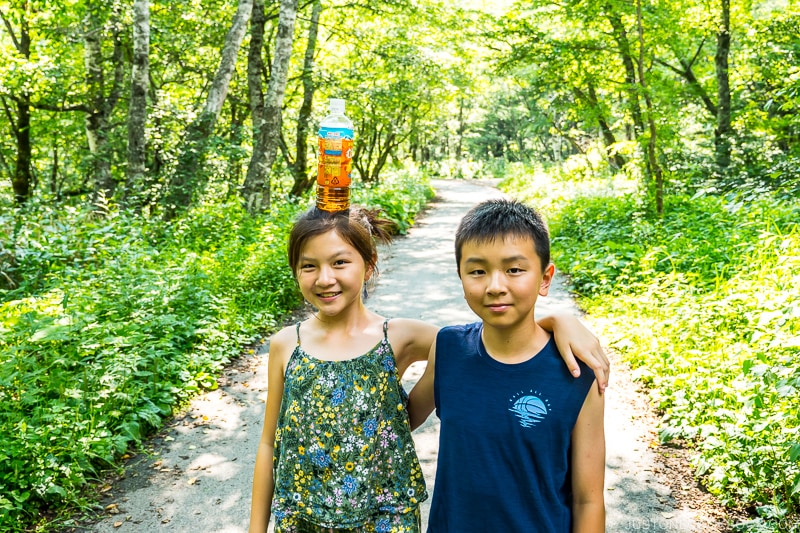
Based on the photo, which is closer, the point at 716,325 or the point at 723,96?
the point at 716,325

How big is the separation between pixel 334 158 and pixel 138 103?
10043mm

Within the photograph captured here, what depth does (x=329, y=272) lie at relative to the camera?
77.5 inches

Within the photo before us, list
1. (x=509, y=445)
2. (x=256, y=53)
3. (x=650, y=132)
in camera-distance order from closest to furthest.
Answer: (x=509, y=445), (x=650, y=132), (x=256, y=53)

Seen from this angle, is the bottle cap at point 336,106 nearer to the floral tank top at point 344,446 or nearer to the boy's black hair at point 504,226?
the boy's black hair at point 504,226

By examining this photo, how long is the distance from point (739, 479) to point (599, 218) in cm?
936

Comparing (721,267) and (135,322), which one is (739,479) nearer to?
(721,267)

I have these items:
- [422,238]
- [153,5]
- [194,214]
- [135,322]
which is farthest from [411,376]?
[153,5]

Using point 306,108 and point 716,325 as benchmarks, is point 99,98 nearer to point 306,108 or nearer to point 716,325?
point 306,108

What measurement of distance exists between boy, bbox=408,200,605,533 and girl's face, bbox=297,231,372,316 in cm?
39

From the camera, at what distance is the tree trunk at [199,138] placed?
11.0 m

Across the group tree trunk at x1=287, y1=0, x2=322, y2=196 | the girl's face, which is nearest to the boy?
the girl's face

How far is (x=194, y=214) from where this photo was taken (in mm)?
10680

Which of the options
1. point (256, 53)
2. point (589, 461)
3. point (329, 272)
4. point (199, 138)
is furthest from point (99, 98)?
point (589, 461)

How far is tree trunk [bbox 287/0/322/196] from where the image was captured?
15.3 metres
